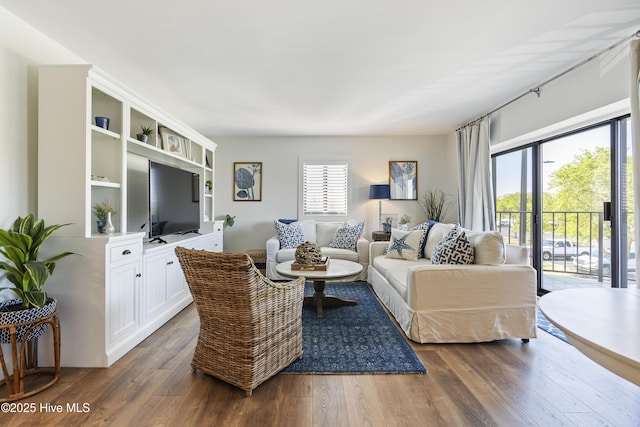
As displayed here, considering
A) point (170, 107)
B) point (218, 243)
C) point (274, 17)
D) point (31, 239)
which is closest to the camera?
point (31, 239)

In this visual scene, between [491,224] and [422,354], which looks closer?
[422,354]

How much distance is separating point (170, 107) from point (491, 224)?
4.41 metres

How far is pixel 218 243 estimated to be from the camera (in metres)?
4.36

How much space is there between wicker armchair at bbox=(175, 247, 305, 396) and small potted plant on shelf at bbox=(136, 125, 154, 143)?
159 centimetres

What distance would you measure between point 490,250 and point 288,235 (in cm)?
281

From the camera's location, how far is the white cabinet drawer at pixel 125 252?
2.11 metres

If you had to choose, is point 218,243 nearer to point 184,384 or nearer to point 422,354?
point 184,384

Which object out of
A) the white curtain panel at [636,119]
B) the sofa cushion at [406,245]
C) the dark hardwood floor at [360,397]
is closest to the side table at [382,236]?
the sofa cushion at [406,245]

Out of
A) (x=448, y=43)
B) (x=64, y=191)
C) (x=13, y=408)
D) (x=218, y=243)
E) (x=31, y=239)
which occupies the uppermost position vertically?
(x=448, y=43)

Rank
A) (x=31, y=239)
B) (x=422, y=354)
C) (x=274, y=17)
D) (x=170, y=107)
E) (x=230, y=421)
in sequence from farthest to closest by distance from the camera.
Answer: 1. (x=170, y=107)
2. (x=422, y=354)
3. (x=274, y=17)
4. (x=31, y=239)
5. (x=230, y=421)

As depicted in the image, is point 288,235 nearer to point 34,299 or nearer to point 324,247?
point 324,247

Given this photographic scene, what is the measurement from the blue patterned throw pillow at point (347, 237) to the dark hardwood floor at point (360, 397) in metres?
2.50

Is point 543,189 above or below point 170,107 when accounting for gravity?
below

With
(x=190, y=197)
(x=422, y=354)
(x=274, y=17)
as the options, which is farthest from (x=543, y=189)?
(x=190, y=197)
